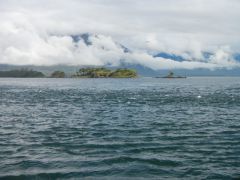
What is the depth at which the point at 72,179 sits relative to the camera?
22.8 m

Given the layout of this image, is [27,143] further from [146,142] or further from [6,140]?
[146,142]

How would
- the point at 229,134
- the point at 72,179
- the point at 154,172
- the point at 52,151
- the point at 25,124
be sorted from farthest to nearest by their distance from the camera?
the point at 25,124, the point at 229,134, the point at 52,151, the point at 154,172, the point at 72,179

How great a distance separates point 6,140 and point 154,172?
15.0 m

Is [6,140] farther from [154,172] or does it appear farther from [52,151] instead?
[154,172]

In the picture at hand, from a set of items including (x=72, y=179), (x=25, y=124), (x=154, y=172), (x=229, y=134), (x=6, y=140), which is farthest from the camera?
(x=25, y=124)

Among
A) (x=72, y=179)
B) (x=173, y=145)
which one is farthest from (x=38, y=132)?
(x=72, y=179)

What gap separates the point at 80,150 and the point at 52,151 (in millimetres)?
1960

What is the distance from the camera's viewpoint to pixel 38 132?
3859cm

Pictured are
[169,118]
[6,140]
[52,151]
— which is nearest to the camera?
[52,151]

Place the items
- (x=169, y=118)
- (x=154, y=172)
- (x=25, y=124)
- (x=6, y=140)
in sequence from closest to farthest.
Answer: (x=154, y=172) < (x=6, y=140) < (x=25, y=124) < (x=169, y=118)

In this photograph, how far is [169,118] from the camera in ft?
166

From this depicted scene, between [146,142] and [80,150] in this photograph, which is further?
[146,142]

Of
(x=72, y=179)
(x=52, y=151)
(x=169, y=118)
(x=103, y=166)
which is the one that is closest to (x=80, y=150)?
(x=52, y=151)

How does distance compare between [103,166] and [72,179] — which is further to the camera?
[103,166]
